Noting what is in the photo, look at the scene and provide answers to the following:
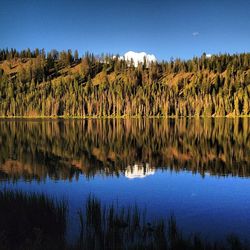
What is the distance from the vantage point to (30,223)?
17.2 meters

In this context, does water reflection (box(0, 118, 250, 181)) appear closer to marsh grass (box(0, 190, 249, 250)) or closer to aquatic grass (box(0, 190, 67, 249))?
aquatic grass (box(0, 190, 67, 249))

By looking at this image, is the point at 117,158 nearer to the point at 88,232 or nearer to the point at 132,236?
the point at 88,232

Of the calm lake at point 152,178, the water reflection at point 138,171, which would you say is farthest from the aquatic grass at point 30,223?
the water reflection at point 138,171

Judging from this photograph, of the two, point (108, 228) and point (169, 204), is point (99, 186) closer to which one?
point (169, 204)

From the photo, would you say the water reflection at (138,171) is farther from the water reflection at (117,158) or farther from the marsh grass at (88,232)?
the marsh grass at (88,232)

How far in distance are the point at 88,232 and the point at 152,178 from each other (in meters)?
16.5

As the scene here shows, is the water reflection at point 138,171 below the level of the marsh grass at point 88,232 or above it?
above

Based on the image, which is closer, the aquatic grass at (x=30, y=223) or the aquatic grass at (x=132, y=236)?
the aquatic grass at (x=30, y=223)

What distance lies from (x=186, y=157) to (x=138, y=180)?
15411mm

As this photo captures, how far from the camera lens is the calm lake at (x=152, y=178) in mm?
20906

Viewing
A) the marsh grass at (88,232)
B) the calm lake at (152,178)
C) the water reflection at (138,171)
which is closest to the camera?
the marsh grass at (88,232)

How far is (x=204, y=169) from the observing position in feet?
123

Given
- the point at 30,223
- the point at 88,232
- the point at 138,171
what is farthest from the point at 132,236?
the point at 138,171

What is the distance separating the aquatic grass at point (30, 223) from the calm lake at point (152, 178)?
92 centimetres
